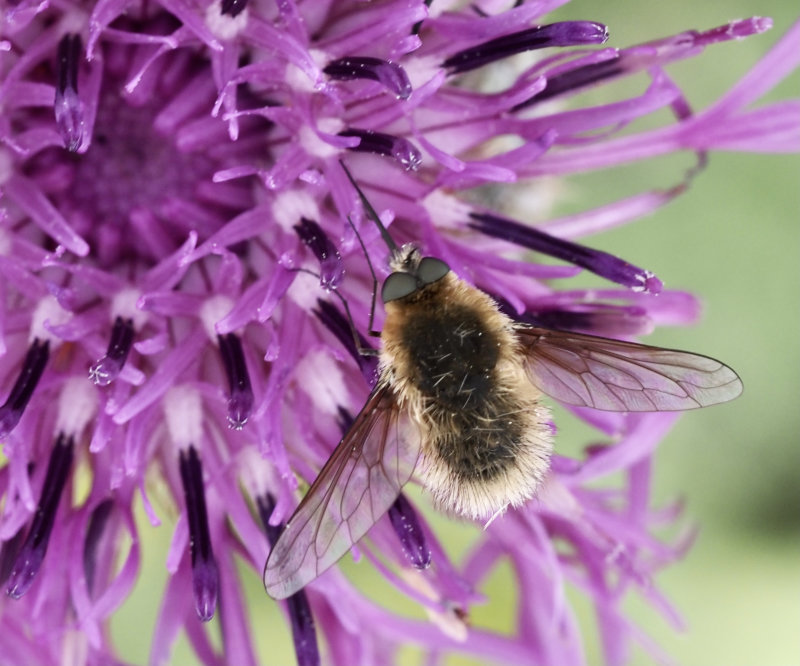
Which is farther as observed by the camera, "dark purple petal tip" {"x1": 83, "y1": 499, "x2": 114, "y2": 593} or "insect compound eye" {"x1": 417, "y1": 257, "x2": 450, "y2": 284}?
"dark purple petal tip" {"x1": 83, "y1": 499, "x2": 114, "y2": 593}

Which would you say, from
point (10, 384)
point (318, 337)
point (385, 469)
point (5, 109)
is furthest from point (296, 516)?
point (5, 109)

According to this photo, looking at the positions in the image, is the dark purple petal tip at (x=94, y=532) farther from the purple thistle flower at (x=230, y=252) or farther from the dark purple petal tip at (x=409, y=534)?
the dark purple petal tip at (x=409, y=534)

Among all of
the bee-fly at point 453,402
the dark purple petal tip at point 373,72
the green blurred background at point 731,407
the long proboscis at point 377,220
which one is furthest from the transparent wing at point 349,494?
the green blurred background at point 731,407

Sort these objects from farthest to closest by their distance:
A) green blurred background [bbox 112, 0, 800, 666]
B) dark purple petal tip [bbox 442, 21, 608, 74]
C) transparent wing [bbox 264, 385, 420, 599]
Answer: green blurred background [bbox 112, 0, 800, 666] < dark purple petal tip [bbox 442, 21, 608, 74] < transparent wing [bbox 264, 385, 420, 599]

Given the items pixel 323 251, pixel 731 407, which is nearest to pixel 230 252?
pixel 323 251

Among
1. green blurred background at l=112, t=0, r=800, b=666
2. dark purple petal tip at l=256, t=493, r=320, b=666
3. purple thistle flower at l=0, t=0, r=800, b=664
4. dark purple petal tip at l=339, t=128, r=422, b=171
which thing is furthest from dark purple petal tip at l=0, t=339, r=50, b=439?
green blurred background at l=112, t=0, r=800, b=666

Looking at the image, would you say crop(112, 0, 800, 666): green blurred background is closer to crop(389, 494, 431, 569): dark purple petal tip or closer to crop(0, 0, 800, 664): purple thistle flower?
crop(0, 0, 800, 664): purple thistle flower
